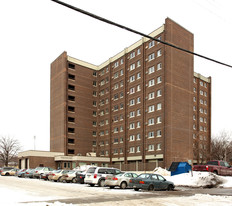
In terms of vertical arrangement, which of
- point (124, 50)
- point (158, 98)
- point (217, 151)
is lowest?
point (217, 151)

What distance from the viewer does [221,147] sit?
8700 cm

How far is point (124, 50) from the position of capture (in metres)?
73.6

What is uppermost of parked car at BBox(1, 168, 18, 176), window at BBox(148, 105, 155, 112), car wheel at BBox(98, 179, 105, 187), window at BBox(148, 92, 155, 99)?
window at BBox(148, 92, 155, 99)

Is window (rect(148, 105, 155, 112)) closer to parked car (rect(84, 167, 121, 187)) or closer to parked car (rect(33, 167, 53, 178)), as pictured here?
parked car (rect(33, 167, 53, 178))

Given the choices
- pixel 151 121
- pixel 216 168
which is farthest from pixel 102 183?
pixel 151 121

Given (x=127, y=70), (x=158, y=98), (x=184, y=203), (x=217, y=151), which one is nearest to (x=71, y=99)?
(x=127, y=70)

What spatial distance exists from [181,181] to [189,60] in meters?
39.9

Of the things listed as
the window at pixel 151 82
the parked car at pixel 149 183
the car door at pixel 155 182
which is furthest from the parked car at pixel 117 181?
the window at pixel 151 82

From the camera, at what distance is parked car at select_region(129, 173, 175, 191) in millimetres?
22641

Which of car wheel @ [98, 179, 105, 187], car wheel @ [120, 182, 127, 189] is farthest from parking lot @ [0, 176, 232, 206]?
car wheel @ [98, 179, 105, 187]

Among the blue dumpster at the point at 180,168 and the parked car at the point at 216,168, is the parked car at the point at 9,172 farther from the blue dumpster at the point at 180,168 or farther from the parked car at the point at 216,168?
the parked car at the point at 216,168

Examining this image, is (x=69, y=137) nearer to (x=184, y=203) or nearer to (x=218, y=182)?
(x=218, y=182)

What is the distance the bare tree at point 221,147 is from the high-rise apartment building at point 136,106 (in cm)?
252

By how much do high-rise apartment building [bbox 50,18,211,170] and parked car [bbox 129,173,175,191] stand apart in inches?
1220
